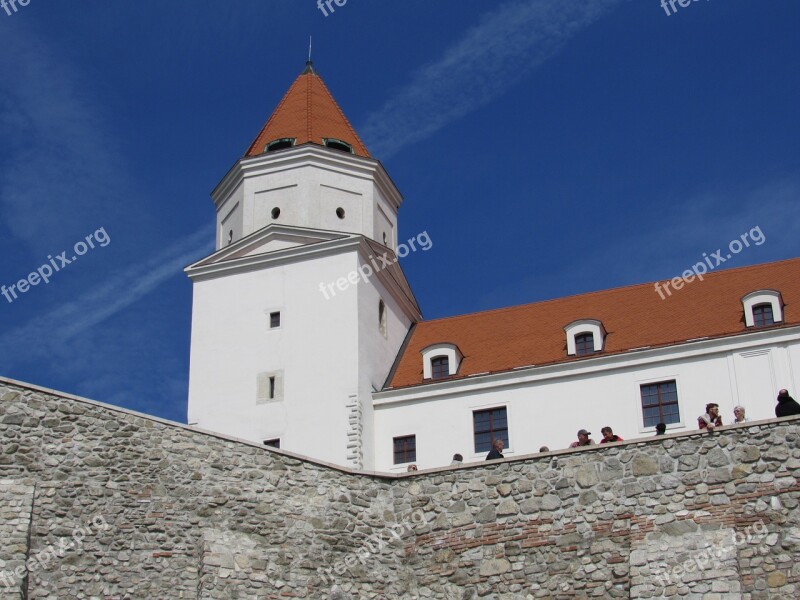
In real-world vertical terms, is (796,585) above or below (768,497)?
below

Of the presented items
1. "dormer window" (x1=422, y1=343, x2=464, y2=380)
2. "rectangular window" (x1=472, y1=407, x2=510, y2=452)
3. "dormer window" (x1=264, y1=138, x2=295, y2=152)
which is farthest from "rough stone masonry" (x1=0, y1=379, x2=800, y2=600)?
"dormer window" (x1=264, y1=138, x2=295, y2=152)

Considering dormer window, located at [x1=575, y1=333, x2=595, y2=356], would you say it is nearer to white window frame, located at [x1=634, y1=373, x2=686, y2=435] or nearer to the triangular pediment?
white window frame, located at [x1=634, y1=373, x2=686, y2=435]

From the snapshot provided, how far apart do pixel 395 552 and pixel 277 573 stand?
216 cm

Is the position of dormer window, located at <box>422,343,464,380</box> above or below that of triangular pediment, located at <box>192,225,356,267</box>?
below

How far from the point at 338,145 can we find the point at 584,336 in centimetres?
930

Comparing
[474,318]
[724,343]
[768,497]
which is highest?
[474,318]

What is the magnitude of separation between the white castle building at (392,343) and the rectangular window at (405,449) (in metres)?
0.04

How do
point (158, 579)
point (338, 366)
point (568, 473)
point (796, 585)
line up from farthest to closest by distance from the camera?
point (338, 366)
point (568, 473)
point (158, 579)
point (796, 585)

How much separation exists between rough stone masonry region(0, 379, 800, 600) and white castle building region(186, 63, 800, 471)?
27.4 feet

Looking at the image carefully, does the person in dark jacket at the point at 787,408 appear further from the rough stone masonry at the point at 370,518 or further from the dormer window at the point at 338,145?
the dormer window at the point at 338,145

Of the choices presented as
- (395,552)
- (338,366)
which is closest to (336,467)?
(395,552)

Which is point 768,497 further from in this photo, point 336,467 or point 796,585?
point 336,467

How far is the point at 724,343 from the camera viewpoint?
95.8 feet

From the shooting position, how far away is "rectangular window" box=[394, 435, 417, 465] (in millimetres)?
30906
